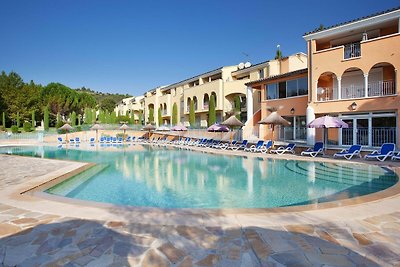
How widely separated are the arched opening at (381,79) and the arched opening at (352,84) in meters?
0.51

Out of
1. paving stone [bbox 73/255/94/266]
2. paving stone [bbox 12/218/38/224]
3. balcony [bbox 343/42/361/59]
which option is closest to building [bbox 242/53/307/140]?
balcony [bbox 343/42/361/59]

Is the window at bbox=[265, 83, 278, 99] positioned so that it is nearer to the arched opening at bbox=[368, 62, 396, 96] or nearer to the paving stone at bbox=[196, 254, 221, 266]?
the arched opening at bbox=[368, 62, 396, 96]

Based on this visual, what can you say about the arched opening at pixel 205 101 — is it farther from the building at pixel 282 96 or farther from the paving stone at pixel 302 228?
the paving stone at pixel 302 228

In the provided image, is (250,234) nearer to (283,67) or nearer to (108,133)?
(283,67)

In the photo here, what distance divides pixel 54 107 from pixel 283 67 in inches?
1927

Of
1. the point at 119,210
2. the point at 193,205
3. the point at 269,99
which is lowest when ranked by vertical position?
the point at 193,205

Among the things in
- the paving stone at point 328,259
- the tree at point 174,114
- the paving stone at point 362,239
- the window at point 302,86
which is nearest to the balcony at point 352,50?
the window at point 302,86

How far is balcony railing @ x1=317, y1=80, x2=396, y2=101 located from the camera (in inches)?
630

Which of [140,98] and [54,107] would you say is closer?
[54,107]

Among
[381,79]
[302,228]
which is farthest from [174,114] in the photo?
[302,228]

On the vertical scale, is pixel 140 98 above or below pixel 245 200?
above

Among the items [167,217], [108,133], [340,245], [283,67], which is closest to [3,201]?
[167,217]

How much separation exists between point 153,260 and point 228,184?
652 centimetres

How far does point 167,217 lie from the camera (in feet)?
15.6
